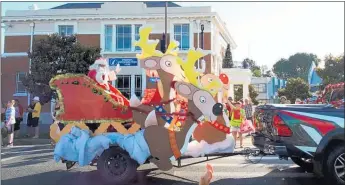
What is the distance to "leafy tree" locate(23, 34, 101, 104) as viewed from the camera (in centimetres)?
1748

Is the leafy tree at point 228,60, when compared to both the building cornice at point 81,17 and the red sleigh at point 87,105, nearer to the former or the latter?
the building cornice at point 81,17

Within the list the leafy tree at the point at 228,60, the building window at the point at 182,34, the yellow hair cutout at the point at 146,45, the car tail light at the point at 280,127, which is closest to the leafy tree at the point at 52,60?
the building window at the point at 182,34

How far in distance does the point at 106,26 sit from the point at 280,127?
2136 cm

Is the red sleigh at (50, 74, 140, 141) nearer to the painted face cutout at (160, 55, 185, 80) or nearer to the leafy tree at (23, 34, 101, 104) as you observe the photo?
the painted face cutout at (160, 55, 185, 80)

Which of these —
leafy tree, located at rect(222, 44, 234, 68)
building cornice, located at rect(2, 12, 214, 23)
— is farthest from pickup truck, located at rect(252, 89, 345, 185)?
leafy tree, located at rect(222, 44, 234, 68)

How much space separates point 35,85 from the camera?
1786 centimetres

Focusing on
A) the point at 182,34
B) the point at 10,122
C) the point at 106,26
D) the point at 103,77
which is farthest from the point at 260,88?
the point at 106,26

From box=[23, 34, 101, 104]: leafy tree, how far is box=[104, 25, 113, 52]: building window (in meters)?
7.15

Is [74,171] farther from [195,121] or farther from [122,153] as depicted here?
[195,121]

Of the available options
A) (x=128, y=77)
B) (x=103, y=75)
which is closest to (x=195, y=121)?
(x=103, y=75)

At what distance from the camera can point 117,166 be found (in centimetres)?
672

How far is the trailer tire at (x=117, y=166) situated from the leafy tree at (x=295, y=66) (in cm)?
307

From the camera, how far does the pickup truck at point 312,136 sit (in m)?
5.51

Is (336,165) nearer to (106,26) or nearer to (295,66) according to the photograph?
(295,66)
